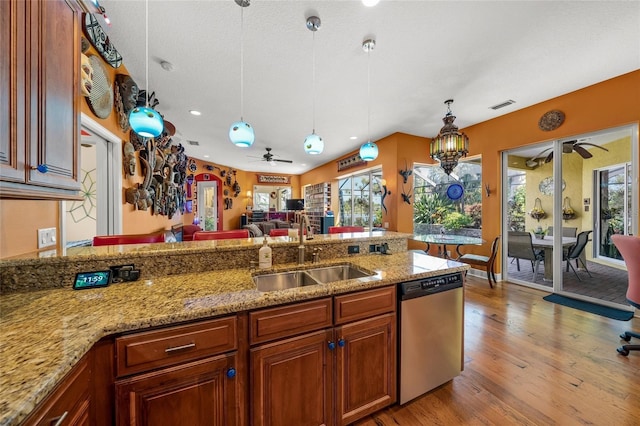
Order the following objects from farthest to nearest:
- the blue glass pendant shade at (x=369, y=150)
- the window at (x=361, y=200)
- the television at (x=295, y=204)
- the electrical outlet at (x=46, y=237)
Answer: the television at (x=295, y=204) → the window at (x=361, y=200) → the blue glass pendant shade at (x=369, y=150) → the electrical outlet at (x=46, y=237)

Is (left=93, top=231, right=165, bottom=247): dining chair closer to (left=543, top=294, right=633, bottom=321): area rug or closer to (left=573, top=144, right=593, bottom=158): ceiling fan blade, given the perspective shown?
(left=543, top=294, right=633, bottom=321): area rug

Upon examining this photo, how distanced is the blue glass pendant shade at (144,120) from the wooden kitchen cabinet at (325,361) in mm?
1754

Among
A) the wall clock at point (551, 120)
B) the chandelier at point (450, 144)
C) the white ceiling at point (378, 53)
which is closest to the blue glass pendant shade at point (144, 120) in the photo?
the white ceiling at point (378, 53)

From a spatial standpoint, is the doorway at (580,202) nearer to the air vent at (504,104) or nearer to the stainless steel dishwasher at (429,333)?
the air vent at (504,104)

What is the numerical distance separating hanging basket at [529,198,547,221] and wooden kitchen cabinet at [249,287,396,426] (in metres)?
3.88

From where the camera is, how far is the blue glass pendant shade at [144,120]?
6.08ft

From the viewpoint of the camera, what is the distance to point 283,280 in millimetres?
1771

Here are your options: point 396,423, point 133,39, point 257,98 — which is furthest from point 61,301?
point 257,98

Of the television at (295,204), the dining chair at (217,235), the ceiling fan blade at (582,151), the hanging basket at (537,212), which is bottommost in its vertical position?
the dining chair at (217,235)

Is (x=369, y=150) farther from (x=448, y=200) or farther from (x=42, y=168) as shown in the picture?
(x=448, y=200)

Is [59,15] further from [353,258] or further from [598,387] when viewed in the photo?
[598,387]

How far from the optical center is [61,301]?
1.16m

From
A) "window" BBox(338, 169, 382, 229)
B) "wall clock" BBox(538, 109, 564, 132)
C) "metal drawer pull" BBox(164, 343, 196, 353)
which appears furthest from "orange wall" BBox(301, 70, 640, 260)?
"metal drawer pull" BBox(164, 343, 196, 353)

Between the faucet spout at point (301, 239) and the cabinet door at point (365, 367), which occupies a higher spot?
the faucet spout at point (301, 239)
